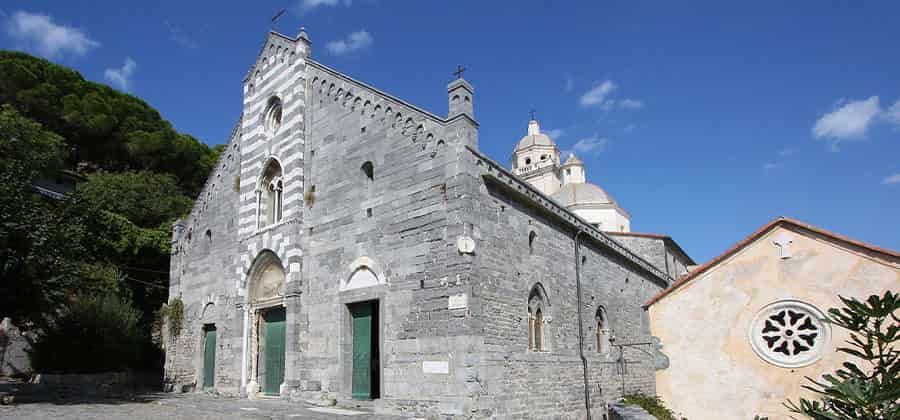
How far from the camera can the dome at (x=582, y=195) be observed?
3781 cm

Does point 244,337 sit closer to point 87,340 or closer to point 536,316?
point 87,340

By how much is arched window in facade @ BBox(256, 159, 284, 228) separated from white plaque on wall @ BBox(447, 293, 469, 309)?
774cm

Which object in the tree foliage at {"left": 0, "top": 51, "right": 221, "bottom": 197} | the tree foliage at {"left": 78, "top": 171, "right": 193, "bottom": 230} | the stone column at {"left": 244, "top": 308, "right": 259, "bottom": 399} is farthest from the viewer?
the tree foliage at {"left": 0, "top": 51, "right": 221, "bottom": 197}

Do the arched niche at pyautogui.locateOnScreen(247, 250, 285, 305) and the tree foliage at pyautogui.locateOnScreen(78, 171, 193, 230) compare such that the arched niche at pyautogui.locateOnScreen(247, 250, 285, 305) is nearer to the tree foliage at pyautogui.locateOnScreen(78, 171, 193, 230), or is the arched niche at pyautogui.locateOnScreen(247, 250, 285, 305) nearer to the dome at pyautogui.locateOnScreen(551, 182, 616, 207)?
the tree foliage at pyautogui.locateOnScreen(78, 171, 193, 230)

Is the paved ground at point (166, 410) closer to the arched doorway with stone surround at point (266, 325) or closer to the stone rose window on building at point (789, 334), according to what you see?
the arched doorway with stone surround at point (266, 325)

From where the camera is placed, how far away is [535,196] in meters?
14.0

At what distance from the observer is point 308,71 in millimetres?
16391

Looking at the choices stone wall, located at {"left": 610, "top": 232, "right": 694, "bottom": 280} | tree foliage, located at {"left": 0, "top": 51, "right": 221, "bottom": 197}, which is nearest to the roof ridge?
stone wall, located at {"left": 610, "top": 232, "right": 694, "bottom": 280}

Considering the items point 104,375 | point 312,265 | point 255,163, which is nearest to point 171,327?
point 104,375

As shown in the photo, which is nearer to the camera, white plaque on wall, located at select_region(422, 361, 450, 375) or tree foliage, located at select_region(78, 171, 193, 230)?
white plaque on wall, located at select_region(422, 361, 450, 375)

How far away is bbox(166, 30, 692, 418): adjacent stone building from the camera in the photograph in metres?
11.6

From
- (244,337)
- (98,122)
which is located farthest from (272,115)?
(98,122)

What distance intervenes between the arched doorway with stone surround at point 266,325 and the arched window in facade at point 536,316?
255 inches

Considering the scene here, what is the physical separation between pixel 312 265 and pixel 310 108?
449 cm
